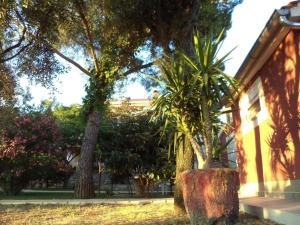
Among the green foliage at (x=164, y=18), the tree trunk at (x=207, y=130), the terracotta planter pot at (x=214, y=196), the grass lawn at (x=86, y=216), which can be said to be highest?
the green foliage at (x=164, y=18)

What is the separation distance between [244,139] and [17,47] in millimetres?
8000

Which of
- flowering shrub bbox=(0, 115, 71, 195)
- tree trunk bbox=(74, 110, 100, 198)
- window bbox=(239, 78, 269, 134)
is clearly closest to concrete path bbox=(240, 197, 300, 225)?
window bbox=(239, 78, 269, 134)

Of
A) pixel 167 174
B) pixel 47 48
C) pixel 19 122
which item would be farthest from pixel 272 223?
pixel 19 122

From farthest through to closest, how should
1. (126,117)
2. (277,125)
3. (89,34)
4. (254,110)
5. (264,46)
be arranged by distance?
(126,117) → (89,34) → (254,110) → (277,125) → (264,46)

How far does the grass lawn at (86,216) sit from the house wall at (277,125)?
6.88ft

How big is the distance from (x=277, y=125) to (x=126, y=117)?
1179 cm

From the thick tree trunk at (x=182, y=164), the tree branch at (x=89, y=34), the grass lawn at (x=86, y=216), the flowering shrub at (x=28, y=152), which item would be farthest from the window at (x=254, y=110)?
the flowering shrub at (x=28, y=152)

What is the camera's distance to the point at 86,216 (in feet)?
35.9

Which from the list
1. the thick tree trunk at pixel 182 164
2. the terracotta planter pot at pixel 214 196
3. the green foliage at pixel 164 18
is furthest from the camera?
the green foliage at pixel 164 18

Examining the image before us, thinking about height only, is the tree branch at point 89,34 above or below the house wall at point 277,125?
above

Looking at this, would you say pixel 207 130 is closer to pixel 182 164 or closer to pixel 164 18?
pixel 182 164

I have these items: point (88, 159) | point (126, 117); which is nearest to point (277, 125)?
point (88, 159)

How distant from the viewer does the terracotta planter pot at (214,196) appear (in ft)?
25.4

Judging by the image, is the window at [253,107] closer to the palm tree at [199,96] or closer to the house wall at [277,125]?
the house wall at [277,125]
